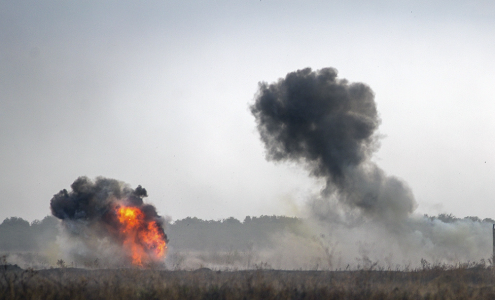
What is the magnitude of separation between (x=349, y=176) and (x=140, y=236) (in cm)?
2192

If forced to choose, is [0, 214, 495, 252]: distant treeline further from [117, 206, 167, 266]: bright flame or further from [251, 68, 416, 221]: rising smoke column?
[117, 206, 167, 266]: bright flame

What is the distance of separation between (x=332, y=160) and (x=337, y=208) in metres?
5.58

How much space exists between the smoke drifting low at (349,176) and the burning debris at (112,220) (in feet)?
53.4

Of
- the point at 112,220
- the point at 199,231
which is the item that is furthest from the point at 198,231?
the point at 112,220

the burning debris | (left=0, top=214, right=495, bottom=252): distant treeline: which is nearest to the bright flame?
the burning debris

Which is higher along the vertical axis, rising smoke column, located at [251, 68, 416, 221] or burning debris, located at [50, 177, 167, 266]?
rising smoke column, located at [251, 68, 416, 221]

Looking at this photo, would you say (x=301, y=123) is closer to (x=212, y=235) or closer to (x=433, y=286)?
(x=433, y=286)

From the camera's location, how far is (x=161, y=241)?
1827 inches

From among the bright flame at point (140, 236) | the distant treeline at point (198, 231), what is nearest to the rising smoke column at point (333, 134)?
the bright flame at point (140, 236)

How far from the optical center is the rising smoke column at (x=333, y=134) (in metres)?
49.0

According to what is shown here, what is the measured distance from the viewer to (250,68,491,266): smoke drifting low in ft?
158

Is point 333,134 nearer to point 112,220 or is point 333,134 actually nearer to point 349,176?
point 349,176

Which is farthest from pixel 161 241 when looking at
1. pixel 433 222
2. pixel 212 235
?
pixel 212 235

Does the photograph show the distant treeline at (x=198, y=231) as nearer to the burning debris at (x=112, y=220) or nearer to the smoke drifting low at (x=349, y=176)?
the smoke drifting low at (x=349, y=176)
